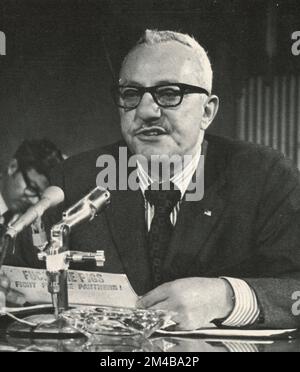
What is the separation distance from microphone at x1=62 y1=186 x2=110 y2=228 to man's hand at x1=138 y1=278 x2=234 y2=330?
0.30 meters

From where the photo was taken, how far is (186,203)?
1679mm

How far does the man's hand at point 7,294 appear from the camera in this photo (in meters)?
1.73

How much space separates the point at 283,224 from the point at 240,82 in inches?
16.5

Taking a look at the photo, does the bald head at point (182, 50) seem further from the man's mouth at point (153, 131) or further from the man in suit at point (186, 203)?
the man's mouth at point (153, 131)

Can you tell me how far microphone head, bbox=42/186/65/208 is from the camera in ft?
5.57

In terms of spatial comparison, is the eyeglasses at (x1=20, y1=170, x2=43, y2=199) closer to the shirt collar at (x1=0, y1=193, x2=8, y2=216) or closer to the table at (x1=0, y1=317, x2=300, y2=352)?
the shirt collar at (x1=0, y1=193, x2=8, y2=216)

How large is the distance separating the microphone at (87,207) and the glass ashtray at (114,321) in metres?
0.28

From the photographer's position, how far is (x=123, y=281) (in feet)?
5.54
